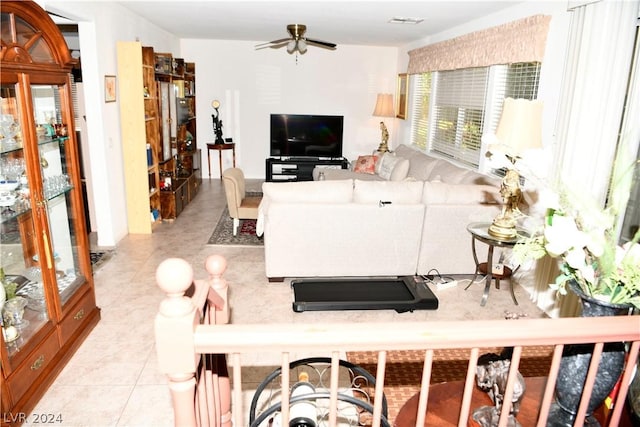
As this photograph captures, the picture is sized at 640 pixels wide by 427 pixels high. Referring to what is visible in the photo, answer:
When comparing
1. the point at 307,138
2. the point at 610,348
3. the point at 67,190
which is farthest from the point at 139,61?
the point at 610,348

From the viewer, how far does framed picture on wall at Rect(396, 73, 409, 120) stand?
24.1 ft

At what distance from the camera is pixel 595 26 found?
2.91 metres

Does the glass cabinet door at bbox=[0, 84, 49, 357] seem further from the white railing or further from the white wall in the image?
the white wall

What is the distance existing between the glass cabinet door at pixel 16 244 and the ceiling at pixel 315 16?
2680 millimetres

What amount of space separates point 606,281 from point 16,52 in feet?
8.70

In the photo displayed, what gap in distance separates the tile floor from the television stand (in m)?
2.24

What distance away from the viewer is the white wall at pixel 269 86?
766 centimetres

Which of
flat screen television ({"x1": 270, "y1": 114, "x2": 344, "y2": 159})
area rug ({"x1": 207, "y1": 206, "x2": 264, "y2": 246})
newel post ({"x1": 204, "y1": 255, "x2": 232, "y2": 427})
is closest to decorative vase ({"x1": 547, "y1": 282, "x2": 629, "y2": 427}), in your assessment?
newel post ({"x1": 204, "y1": 255, "x2": 232, "y2": 427})

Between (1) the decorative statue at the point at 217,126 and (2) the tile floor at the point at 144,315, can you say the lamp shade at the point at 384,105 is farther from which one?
(2) the tile floor at the point at 144,315

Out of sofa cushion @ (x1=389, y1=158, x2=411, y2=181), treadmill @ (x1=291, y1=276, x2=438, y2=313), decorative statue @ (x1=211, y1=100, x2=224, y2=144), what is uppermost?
decorative statue @ (x1=211, y1=100, x2=224, y2=144)

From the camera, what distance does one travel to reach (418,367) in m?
2.72

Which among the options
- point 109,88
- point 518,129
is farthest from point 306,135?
point 518,129

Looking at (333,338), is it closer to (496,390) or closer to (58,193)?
(496,390)

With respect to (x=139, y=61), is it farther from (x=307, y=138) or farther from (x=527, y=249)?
(x=527, y=249)
